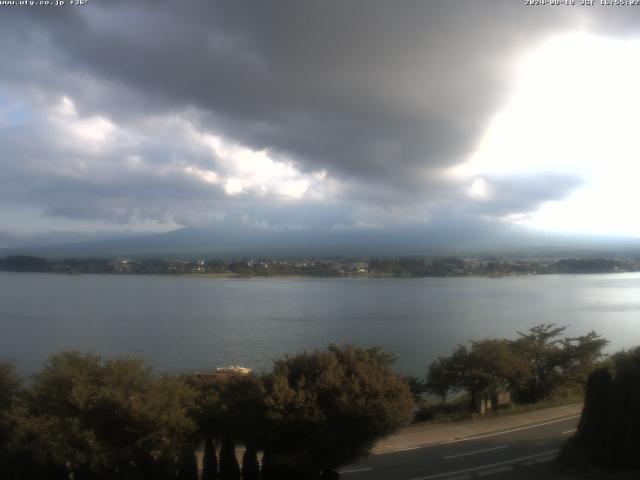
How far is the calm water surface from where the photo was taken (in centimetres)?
2116

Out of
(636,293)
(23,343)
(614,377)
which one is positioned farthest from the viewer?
(636,293)

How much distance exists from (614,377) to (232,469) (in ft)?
16.6

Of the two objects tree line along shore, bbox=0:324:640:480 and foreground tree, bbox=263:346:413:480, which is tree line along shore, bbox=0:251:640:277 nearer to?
tree line along shore, bbox=0:324:640:480

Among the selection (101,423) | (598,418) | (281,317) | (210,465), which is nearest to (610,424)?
(598,418)

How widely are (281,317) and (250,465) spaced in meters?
22.7

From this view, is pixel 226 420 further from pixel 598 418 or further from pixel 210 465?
pixel 598 418

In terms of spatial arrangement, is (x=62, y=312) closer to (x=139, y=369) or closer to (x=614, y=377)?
(x=139, y=369)

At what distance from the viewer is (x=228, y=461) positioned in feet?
22.2

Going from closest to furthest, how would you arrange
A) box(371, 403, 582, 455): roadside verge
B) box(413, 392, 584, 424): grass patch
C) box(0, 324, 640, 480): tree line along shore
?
box(0, 324, 640, 480): tree line along shore → box(371, 403, 582, 455): roadside verge → box(413, 392, 584, 424): grass patch

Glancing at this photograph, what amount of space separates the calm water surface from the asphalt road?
7967 millimetres

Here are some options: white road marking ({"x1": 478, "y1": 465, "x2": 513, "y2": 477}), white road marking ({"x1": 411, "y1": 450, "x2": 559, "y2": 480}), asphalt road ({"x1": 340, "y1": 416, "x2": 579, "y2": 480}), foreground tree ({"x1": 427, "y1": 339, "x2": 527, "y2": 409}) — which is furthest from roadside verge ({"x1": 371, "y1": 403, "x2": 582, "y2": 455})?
white road marking ({"x1": 478, "y1": 465, "x2": 513, "y2": 477})

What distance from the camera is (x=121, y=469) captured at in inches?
244

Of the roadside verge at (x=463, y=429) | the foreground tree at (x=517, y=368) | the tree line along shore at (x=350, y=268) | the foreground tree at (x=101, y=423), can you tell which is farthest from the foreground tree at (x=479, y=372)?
the tree line along shore at (x=350, y=268)

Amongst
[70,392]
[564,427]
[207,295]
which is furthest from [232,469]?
[207,295]
